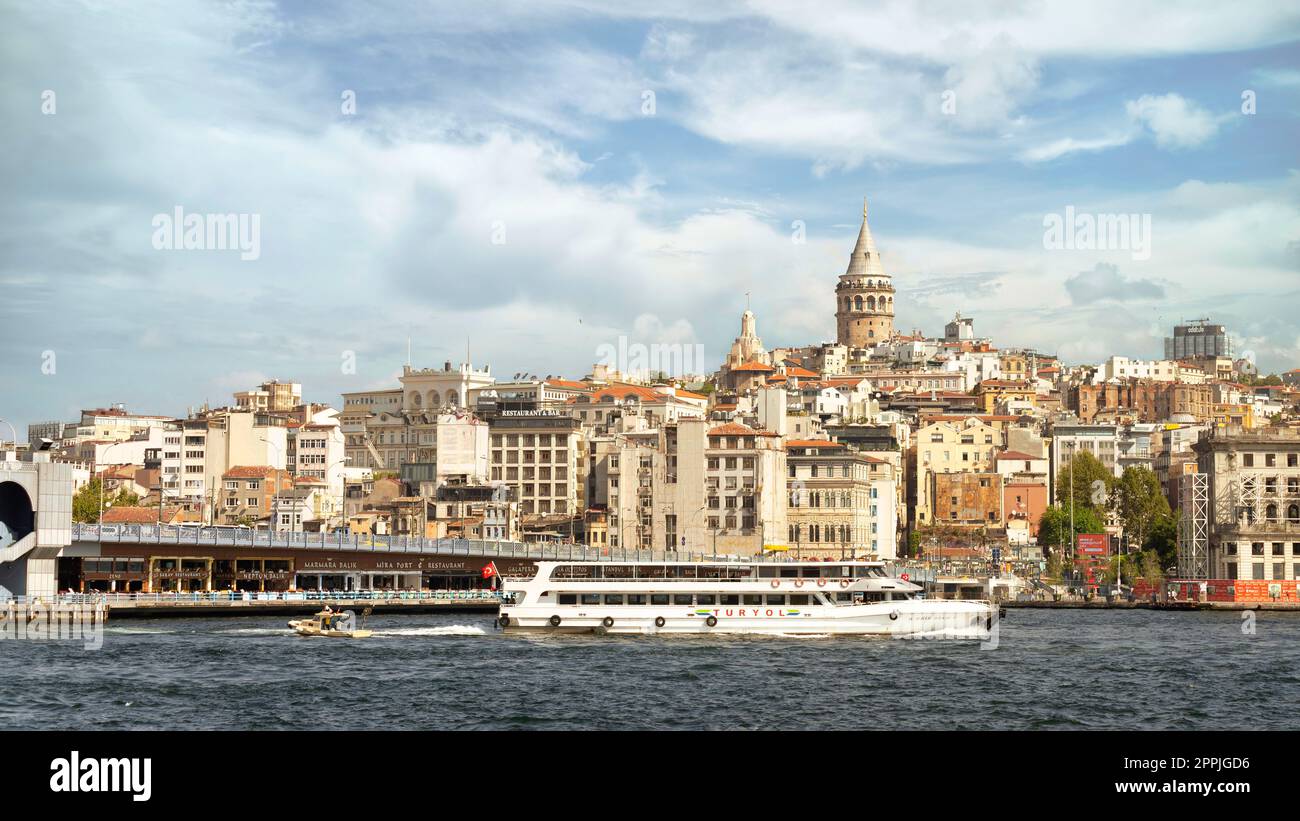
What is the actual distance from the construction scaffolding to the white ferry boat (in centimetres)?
3941

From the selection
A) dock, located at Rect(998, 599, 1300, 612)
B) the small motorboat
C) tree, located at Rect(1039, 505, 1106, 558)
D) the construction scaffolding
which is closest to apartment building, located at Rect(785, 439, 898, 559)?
tree, located at Rect(1039, 505, 1106, 558)

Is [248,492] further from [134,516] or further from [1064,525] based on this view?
[1064,525]

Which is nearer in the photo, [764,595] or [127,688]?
[127,688]

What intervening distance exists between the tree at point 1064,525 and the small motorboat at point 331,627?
75.1 m

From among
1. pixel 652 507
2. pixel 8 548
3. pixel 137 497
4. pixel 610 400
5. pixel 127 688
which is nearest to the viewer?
pixel 127 688

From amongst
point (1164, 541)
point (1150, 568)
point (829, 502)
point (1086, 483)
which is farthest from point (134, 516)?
point (1086, 483)

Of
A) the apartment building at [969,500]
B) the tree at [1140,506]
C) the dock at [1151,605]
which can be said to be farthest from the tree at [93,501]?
the tree at [1140,506]

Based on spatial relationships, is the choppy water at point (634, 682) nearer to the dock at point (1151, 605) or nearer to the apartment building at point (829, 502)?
the dock at point (1151, 605)

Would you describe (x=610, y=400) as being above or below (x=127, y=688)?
above

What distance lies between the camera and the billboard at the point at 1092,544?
384ft

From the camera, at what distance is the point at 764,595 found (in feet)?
222
